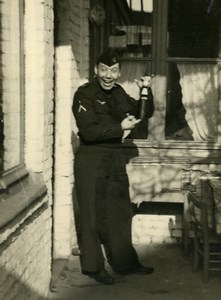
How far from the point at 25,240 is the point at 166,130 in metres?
3.07

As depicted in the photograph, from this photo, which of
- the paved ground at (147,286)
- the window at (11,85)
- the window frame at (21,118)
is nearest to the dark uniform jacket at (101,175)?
the paved ground at (147,286)

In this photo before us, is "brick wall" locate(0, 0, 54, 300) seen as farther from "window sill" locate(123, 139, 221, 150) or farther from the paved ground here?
"window sill" locate(123, 139, 221, 150)

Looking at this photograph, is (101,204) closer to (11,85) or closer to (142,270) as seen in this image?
(142,270)

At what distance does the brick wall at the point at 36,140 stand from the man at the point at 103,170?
1.60 ft

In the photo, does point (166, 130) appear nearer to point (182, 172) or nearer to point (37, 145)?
point (182, 172)

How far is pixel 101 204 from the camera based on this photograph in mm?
5590

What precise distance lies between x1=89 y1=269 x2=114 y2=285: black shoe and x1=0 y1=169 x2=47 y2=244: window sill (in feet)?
3.85

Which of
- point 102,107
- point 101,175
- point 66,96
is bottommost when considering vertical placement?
point 101,175

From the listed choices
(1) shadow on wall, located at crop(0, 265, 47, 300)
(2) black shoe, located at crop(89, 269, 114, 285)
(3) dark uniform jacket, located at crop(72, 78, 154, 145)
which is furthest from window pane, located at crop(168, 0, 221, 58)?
(1) shadow on wall, located at crop(0, 265, 47, 300)

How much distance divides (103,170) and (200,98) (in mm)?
1937

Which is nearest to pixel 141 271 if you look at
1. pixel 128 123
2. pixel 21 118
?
pixel 128 123

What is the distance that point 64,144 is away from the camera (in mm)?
6109

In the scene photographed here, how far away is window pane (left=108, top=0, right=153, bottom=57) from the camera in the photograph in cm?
672

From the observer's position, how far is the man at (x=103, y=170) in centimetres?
532
